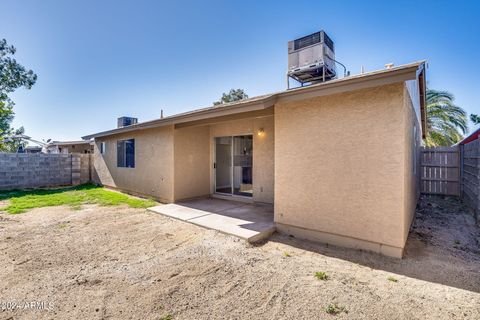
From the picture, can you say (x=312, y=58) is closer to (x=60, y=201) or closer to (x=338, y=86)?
(x=338, y=86)

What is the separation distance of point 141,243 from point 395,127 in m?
5.06

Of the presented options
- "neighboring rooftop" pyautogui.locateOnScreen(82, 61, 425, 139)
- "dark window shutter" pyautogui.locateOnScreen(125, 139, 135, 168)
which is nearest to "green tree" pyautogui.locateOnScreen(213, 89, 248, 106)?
"dark window shutter" pyautogui.locateOnScreen(125, 139, 135, 168)

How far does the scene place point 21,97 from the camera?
17.0 metres

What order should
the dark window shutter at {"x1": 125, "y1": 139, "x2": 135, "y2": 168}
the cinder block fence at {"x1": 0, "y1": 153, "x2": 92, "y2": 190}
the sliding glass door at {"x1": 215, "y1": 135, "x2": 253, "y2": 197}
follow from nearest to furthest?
the sliding glass door at {"x1": 215, "y1": 135, "x2": 253, "y2": 197} < the dark window shutter at {"x1": 125, "y1": 139, "x2": 135, "y2": 168} < the cinder block fence at {"x1": 0, "y1": 153, "x2": 92, "y2": 190}

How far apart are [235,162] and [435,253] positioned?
579 cm

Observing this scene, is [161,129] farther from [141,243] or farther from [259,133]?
[141,243]

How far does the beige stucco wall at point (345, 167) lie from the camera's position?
3.78 metres

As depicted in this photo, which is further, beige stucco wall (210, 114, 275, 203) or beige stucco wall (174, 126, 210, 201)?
beige stucco wall (174, 126, 210, 201)

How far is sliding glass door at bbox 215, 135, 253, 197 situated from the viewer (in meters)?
8.08

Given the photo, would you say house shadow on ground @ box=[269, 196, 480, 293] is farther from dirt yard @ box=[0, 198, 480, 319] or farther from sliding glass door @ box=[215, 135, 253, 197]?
sliding glass door @ box=[215, 135, 253, 197]

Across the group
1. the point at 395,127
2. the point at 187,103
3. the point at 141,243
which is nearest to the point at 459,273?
the point at 395,127

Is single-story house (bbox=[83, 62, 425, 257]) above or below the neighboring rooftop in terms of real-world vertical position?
below

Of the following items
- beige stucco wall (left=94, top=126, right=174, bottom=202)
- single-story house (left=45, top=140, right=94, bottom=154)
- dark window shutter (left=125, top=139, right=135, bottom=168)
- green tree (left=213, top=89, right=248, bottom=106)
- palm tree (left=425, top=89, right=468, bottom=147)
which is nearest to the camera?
beige stucco wall (left=94, top=126, right=174, bottom=202)

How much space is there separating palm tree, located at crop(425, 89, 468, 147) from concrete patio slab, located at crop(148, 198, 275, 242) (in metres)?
11.9
